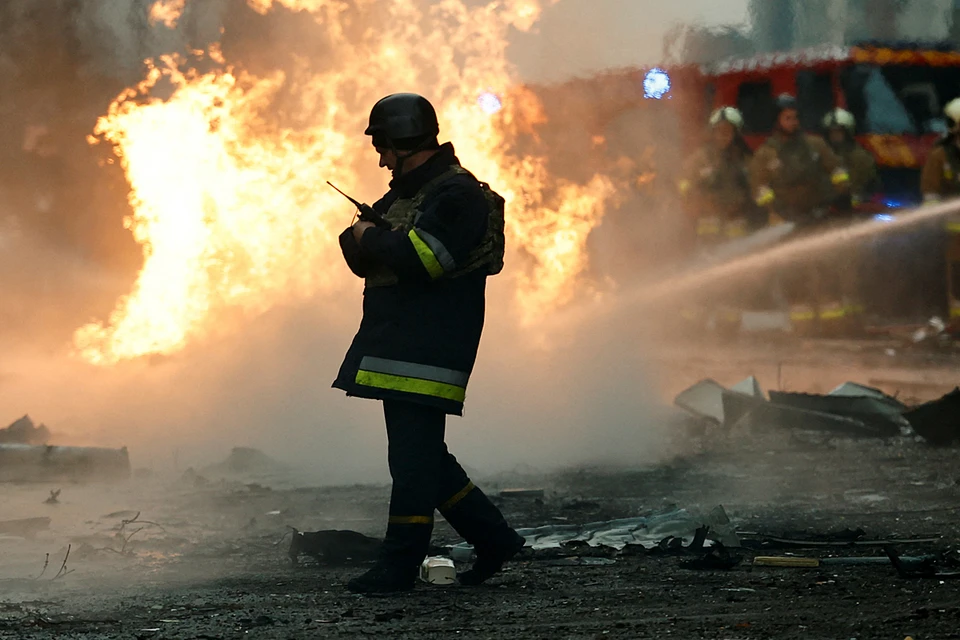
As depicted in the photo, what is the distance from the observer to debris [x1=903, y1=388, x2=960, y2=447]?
8.80 metres

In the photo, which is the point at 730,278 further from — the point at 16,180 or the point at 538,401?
the point at 16,180

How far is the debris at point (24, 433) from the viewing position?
9.09m

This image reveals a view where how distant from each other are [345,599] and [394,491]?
0.39 metres

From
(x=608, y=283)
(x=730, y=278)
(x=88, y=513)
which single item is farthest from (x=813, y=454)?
(x=730, y=278)

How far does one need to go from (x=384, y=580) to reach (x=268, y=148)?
5226 mm

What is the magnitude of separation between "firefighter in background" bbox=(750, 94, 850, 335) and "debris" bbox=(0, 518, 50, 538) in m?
10.4

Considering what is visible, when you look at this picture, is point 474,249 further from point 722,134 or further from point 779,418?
point 722,134

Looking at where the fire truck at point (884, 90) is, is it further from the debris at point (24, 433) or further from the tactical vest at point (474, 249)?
the tactical vest at point (474, 249)

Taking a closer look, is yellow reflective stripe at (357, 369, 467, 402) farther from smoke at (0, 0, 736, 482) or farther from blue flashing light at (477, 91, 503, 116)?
blue flashing light at (477, 91, 503, 116)

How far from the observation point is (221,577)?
15.4 ft

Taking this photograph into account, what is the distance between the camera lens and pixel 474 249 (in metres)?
4.50

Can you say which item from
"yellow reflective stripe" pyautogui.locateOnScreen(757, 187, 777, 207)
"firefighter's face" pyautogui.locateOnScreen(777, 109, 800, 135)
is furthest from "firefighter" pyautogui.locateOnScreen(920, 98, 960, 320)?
"yellow reflective stripe" pyautogui.locateOnScreen(757, 187, 777, 207)

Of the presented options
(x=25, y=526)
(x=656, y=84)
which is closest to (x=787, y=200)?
(x=656, y=84)

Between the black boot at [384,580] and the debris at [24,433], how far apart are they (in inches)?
211
